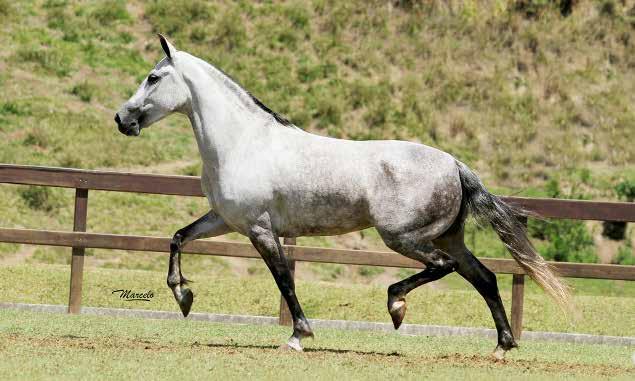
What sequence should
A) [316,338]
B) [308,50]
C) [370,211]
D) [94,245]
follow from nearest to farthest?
1. [370,211]
2. [316,338]
3. [94,245]
4. [308,50]

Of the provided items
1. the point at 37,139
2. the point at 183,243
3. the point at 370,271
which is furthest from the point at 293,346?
the point at 37,139

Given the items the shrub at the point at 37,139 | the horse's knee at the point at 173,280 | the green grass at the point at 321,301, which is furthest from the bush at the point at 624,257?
the horse's knee at the point at 173,280

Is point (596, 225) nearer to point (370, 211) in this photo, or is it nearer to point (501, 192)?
point (501, 192)

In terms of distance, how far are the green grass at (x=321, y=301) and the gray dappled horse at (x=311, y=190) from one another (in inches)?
113

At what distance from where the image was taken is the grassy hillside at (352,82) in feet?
64.4

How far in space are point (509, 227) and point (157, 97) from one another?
2.77m

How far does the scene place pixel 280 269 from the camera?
810 cm

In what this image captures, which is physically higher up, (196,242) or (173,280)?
(173,280)

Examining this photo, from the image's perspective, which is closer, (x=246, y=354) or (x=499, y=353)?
(x=246, y=354)

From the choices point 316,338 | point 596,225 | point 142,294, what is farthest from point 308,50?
point 316,338

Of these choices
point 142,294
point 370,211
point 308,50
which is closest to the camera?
point 370,211

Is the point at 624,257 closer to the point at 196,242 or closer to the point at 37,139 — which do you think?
the point at 196,242

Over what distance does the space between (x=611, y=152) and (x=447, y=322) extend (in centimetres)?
1213

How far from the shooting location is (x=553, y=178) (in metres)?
21.0
